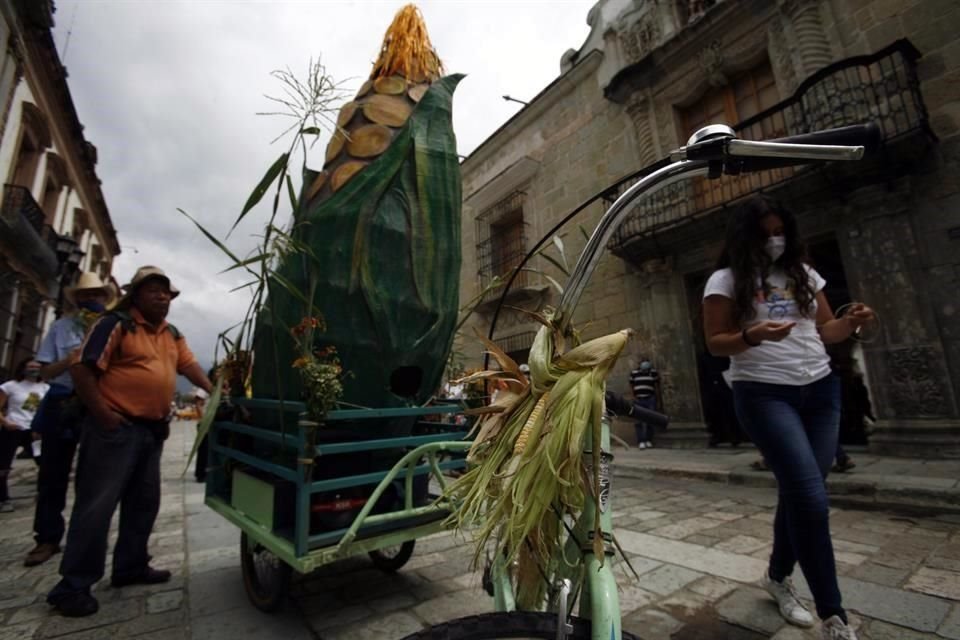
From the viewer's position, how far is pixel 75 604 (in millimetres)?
2020

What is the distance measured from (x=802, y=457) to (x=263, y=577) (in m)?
2.44

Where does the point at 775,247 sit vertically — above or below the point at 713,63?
below

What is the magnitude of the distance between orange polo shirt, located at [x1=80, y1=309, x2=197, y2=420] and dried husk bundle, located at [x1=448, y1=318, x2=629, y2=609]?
→ 2189 millimetres

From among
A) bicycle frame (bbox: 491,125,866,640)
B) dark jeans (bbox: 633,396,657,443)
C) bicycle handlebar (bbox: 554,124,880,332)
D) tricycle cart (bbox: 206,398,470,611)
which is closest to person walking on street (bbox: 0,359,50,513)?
tricycle cart (bbox: 206,398,470,611)

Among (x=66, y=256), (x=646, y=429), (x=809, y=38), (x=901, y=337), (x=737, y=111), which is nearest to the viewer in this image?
(x=901, y=337)

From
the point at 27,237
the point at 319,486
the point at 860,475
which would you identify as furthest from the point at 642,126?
the point at 27,237

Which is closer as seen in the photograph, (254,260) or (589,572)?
(589,572)

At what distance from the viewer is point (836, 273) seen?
20.6 ft

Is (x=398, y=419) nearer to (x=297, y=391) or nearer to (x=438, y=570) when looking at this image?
(x=297, y=391)

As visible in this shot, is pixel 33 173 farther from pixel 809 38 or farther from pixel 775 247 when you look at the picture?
pixel 809 38

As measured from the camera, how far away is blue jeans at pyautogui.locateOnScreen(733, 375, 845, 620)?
1.46m

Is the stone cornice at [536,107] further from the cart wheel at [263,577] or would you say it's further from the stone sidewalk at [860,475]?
the cart wheel at [263,577]

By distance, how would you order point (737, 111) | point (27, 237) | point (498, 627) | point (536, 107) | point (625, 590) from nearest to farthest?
point (498, 627)
point (625, 590)
point (737, 111)
point (27, 237)
point (536, 107)

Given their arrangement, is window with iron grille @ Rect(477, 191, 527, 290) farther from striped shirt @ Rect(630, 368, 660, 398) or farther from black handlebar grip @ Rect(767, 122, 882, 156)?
black handlebar grip @ Rect(767, 122, 882, 156)
